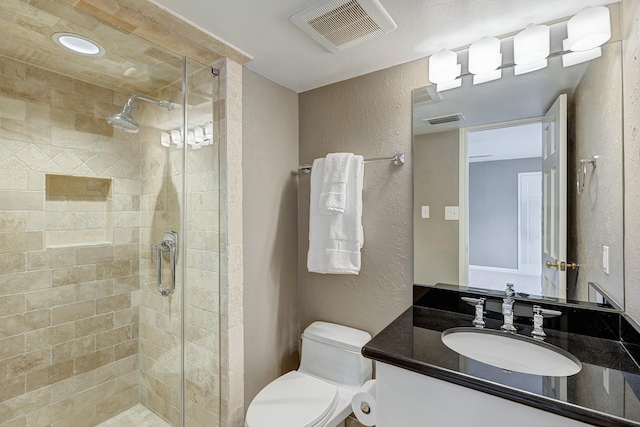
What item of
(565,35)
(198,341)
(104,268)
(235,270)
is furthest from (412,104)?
(104,268)

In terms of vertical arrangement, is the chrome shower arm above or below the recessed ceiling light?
below

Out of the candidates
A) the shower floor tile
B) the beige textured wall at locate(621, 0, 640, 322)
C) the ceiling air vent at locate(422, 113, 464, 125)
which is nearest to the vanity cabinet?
the beige textured wall at locate(621, 0, 640, 322)

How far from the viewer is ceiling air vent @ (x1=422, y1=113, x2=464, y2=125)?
1.51 meters

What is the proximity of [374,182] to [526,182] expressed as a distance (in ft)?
2.43

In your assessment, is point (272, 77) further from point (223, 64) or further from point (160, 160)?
point (160, 160)

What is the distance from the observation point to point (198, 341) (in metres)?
1.65

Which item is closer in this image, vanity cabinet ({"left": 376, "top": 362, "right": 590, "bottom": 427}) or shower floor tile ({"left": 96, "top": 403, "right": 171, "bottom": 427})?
vanity cabinet ({"left": 376, "top": 362, "right": 590, "bottom": 427})

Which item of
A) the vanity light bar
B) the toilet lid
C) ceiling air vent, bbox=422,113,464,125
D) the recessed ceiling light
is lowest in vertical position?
the toilet lid

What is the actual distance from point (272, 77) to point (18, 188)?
4.92ft

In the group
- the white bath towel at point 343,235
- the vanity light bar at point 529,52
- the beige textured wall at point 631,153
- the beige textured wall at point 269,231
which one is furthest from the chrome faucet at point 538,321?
the beige textured wall at point 269,231

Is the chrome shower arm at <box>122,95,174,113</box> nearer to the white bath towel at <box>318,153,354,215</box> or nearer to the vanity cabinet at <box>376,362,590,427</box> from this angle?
the white bath towel at <box>318,153,354,215</box>

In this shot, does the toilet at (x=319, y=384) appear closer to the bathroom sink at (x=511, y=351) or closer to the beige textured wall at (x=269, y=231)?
the beige textured wall at (x=269, y=231)

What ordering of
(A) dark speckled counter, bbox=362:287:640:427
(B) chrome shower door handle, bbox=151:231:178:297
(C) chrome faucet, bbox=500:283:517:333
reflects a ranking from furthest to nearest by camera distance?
(B) chrome shower door handle, bbox=151:231:178:297, (C) chrome faucet, bbox=500:283:517:333, (A) dark speckled counter, bbox=362:287:640:427

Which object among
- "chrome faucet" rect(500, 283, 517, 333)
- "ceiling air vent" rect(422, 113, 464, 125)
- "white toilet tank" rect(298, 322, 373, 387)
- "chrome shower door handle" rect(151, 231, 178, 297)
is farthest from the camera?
"chrome shower door handle" rect(151, 231, 178, 297)
